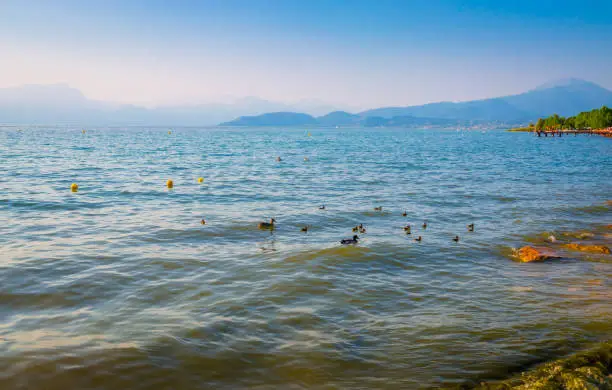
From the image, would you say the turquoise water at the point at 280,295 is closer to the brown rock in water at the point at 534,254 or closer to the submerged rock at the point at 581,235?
the brown rock in water at the point at 534,254

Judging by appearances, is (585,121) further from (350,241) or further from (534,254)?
(350,241)

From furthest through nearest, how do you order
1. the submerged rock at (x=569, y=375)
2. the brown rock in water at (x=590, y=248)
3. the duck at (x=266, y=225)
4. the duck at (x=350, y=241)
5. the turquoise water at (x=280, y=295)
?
1. the duck at (x=266, y=225)
2. the duck at (x=350, y=241)
3. the brown rock in water at (x=590, y=248)
4. the turquoise water at (x=280, y=295)
5. the submerged rock at (x=569, y=375)

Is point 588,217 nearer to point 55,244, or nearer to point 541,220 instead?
A: point 541,220

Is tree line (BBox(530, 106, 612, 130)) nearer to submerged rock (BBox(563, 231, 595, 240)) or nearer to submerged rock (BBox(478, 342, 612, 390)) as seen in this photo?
submerged rock (BBox(563, 231, 595, 240))

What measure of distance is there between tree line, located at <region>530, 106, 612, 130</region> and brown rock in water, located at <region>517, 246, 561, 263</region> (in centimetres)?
16638

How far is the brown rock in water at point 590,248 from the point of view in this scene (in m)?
15.3

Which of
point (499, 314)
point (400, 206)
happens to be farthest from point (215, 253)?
point (400, 206)

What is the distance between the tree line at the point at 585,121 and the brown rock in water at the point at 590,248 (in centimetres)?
16470

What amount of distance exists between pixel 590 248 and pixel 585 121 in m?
182

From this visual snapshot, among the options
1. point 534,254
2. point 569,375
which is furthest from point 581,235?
point 569,375

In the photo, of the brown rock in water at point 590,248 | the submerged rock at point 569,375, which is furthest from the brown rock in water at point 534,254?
the submerged rock at point 569,375

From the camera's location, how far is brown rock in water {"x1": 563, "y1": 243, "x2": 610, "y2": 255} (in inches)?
603

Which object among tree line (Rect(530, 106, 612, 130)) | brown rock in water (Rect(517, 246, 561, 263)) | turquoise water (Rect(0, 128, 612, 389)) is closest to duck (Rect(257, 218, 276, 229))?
turquoise water (Rect(0, 128, 612, 389))

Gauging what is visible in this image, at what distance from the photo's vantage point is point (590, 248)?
15656mm
